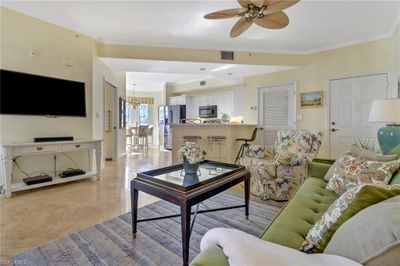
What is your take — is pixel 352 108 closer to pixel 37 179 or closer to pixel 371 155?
pixel 371 155

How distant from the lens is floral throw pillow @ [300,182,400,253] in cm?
88

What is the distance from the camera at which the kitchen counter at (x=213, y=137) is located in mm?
5191

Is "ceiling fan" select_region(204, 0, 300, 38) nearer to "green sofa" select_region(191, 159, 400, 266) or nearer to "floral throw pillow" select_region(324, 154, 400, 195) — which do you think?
"floral throw pillow" select_region(324, 154, 400, 195)

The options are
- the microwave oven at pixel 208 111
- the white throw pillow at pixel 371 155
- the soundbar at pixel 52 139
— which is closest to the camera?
the white throw pillow at pixel 371 155

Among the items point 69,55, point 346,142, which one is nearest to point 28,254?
point 69,55

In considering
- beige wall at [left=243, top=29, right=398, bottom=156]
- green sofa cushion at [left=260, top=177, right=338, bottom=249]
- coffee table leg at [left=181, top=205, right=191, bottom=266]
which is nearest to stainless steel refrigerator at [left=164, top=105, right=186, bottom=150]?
beige wall at [left=243, top=29, right=398, bottom=156]

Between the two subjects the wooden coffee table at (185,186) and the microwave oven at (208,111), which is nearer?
the wooden coffee table at (185,186)

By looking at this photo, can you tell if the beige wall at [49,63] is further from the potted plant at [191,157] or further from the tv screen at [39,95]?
the potted plant at [191,157]

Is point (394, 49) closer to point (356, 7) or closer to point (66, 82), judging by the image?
point (356, 7)

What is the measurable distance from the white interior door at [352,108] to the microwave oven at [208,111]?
3894mm

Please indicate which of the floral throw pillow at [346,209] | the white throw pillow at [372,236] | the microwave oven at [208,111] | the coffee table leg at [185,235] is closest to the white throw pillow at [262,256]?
the white throw pillow at [372,236]

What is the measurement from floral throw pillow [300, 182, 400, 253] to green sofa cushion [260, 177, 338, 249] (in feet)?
0.46

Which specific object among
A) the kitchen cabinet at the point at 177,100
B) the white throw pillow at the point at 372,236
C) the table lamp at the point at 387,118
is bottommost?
the white throw pillow at the point at 372,236

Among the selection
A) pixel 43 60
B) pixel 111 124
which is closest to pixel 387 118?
pixel 43 60
